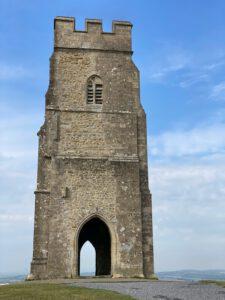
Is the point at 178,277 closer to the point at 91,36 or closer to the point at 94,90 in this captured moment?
the point at 94,90

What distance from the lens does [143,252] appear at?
2167 centimetres

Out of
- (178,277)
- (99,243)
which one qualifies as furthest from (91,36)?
(178,277)

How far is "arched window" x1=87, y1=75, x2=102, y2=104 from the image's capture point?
77.4 feet

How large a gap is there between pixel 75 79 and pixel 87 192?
6285mm

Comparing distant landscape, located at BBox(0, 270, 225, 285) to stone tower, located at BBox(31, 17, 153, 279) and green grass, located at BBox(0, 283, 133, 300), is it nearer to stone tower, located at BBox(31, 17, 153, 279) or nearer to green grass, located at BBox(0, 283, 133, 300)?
stone tower, located at BBox(31, 17, 153, 279)

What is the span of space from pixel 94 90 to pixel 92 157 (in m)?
3.89

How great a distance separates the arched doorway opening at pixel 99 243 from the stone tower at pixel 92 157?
0.89m

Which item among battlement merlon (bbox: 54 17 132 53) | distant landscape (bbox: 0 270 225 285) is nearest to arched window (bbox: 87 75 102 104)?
battlement merlon (bbox: 54 17 132 53)

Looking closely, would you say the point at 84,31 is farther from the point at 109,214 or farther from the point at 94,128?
the point at 109,214

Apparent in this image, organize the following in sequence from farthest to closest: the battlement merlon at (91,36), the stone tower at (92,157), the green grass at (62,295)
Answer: the battlement merlon at (91,36) < the stone tower at (92,157) < the green grass at (62,295)

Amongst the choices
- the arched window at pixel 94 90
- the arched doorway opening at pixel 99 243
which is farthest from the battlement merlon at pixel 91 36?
the arched doorway opening at pixel 99 243

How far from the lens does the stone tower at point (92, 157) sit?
2105cm

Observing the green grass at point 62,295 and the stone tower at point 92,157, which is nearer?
the green grass at point 62,295

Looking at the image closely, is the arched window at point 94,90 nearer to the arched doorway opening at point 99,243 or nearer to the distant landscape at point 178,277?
the arched doorway opening at point 99,243
